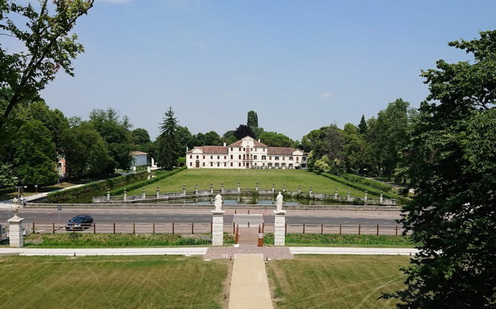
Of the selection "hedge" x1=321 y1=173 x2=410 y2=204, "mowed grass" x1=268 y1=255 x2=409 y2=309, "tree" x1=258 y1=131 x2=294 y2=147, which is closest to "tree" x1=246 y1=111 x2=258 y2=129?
"tree" x1=258 y1=131 x2=294 y2=147

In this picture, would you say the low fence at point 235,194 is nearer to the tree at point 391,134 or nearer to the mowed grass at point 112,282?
the tree at point 391,134

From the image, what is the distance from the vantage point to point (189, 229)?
92.2 ft

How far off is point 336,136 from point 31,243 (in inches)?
2925

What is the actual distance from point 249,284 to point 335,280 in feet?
13.1

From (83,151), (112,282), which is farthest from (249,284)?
(83,151)

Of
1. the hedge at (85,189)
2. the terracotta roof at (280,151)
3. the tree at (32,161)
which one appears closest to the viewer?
the hedge at (85,189)

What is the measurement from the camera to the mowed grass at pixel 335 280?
1450cm

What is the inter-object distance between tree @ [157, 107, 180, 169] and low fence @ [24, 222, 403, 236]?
206 ft

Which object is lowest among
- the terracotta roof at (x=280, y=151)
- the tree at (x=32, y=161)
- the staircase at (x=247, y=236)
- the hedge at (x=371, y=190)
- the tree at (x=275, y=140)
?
the staircase at (x=247, y=236)

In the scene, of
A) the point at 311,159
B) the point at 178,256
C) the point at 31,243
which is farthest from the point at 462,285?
the point at 311,159

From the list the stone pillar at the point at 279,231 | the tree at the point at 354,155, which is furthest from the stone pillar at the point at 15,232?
the tree at the point at 354,155

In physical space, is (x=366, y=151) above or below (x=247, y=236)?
above

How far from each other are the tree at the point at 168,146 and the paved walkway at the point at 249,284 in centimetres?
7477

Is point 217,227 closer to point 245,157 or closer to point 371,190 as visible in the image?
point 371,190
